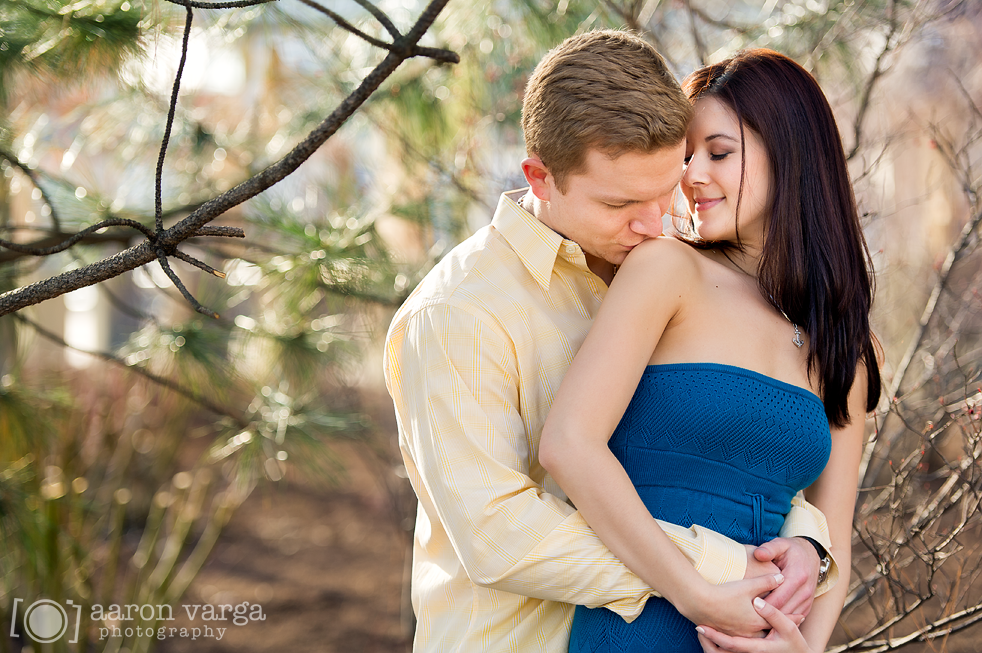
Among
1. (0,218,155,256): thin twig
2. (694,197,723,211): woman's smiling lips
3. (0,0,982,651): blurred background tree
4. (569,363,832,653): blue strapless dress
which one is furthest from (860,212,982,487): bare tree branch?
(0,218,155,256): thin twig

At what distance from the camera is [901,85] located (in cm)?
467

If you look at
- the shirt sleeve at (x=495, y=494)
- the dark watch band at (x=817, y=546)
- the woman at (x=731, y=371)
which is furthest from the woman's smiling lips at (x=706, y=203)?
the dark watch band at (x=817, y=546)

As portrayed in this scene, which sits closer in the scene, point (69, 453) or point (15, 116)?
point (15, 116)

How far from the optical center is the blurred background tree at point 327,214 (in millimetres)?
1912

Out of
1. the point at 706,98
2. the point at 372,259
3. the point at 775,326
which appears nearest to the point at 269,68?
the point at 372,259

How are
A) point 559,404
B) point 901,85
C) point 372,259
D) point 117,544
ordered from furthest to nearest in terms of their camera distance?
point 901,85 < point 117,544 < point 372,259 < point 559,404

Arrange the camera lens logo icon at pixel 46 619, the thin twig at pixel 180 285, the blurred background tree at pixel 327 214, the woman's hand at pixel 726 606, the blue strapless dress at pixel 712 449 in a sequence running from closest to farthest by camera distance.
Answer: the thin twig at pixel 180 285 → the woman's hand at pixel 726 606 → the blue strapless dress at pixel 712 449 → the blurred background tree at pixel 327 214 → the camera lens logo icon at pixel 46 619

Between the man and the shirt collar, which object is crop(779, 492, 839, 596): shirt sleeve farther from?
the shirt collar

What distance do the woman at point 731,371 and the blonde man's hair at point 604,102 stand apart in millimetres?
183

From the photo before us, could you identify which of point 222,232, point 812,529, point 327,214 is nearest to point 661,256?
point 812,529

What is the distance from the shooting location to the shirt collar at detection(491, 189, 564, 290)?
4.52 ft

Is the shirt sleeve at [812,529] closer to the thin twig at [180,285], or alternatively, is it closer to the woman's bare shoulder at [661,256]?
the woman's bare shoulder at [661,256]

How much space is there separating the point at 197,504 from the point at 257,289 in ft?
4.70

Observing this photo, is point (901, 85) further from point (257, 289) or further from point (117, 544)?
point (117, 544)
